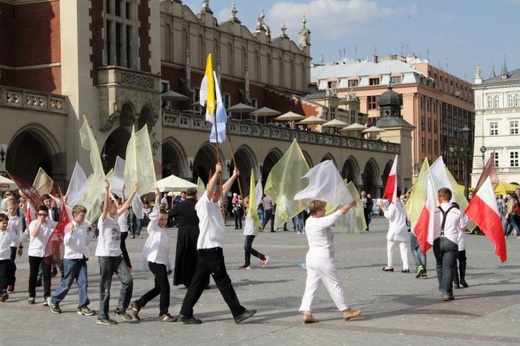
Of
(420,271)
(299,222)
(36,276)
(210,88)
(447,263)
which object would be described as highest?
(210,88)

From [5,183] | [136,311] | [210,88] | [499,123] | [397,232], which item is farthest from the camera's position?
[499,123]

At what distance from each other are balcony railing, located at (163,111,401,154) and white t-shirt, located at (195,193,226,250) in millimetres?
33583

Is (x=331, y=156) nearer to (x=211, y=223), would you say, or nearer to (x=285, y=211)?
(x=285, y=211)

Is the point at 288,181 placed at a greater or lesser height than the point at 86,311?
greater

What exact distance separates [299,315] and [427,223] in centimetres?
356

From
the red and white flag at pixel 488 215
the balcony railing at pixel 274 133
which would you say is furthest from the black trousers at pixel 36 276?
the balcony railing at pixel 274 133

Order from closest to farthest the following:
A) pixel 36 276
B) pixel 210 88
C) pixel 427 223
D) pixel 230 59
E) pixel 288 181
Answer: pixel 36 276
pixel 210 88
pixel 427 223
pixel 288 181
pixel 230 59

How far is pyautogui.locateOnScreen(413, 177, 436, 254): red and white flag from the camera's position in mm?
15992

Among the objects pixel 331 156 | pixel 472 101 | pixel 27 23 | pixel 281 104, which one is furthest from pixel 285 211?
pixel 472 101

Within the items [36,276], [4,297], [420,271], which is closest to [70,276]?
[36,276]

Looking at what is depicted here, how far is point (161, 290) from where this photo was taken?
44.0 feet

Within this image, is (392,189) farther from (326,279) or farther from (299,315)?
(326,279)

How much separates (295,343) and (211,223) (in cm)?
256

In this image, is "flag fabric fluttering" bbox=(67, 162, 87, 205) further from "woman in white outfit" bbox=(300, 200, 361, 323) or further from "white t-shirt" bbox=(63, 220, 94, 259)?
"woman in white outfit" bbox=(300, 200, 361, 323)
